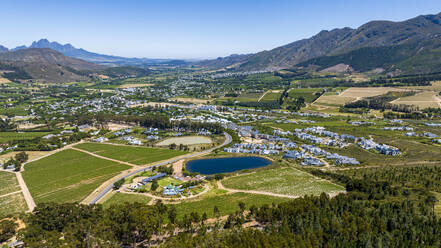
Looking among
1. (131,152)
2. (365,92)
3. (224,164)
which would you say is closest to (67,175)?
(131,152)

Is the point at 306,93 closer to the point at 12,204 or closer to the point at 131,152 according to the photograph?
the point at 131,152

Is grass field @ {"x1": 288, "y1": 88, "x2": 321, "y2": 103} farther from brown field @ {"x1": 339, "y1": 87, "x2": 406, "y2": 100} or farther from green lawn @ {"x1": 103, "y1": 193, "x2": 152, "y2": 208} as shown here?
green lawn @ {"x1": 103, "y1": 193, "x2": 152, "y2": 208}

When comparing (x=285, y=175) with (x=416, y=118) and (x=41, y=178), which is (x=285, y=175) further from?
(x=416, y=118)

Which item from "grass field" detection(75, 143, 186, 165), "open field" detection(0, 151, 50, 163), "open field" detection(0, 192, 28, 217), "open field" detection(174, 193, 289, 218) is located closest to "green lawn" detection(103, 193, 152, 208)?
"open field" detection(174, 193, 289, 218)

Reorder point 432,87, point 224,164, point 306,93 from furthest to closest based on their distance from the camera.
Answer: point 306,93
point 432,87
point 224,164

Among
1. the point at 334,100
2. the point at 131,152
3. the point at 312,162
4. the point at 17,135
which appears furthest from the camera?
the point at 334,100

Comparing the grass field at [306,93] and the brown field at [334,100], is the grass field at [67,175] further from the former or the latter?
the grass field at [306,93]
